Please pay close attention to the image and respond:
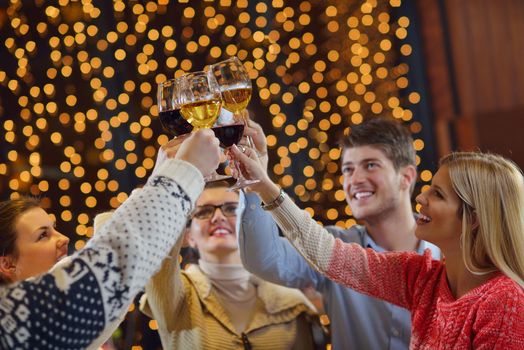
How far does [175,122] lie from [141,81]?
2552mm

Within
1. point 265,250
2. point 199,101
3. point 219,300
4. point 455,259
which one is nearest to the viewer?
point 199,101

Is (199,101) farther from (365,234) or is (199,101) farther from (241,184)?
(365,234)

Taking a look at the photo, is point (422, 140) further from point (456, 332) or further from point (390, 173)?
point (456, 332)

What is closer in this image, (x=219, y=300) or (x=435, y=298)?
(x=435, y=298)

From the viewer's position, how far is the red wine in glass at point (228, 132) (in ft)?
4.60

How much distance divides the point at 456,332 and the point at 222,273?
921mm

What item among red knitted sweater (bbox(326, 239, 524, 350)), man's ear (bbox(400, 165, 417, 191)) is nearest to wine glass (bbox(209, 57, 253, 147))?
red knitted sweater (bbox(326, 239, 524, 350))

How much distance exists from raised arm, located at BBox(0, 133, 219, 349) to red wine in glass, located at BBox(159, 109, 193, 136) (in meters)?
0.43

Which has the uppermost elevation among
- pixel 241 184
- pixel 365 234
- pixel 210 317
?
pixel 241 184

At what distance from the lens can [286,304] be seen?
2.14m

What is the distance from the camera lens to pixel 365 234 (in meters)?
2.29

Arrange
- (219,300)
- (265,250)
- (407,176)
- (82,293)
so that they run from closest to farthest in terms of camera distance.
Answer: (82,293)
(265,250)
(219,300)
(407,176)

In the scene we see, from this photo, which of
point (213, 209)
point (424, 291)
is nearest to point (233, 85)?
point (424, 291)

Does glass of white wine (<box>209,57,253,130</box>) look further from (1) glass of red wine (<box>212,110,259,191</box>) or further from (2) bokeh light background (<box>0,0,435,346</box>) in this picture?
(2) bokeh light background (<box>0,0,435,346</box>)
